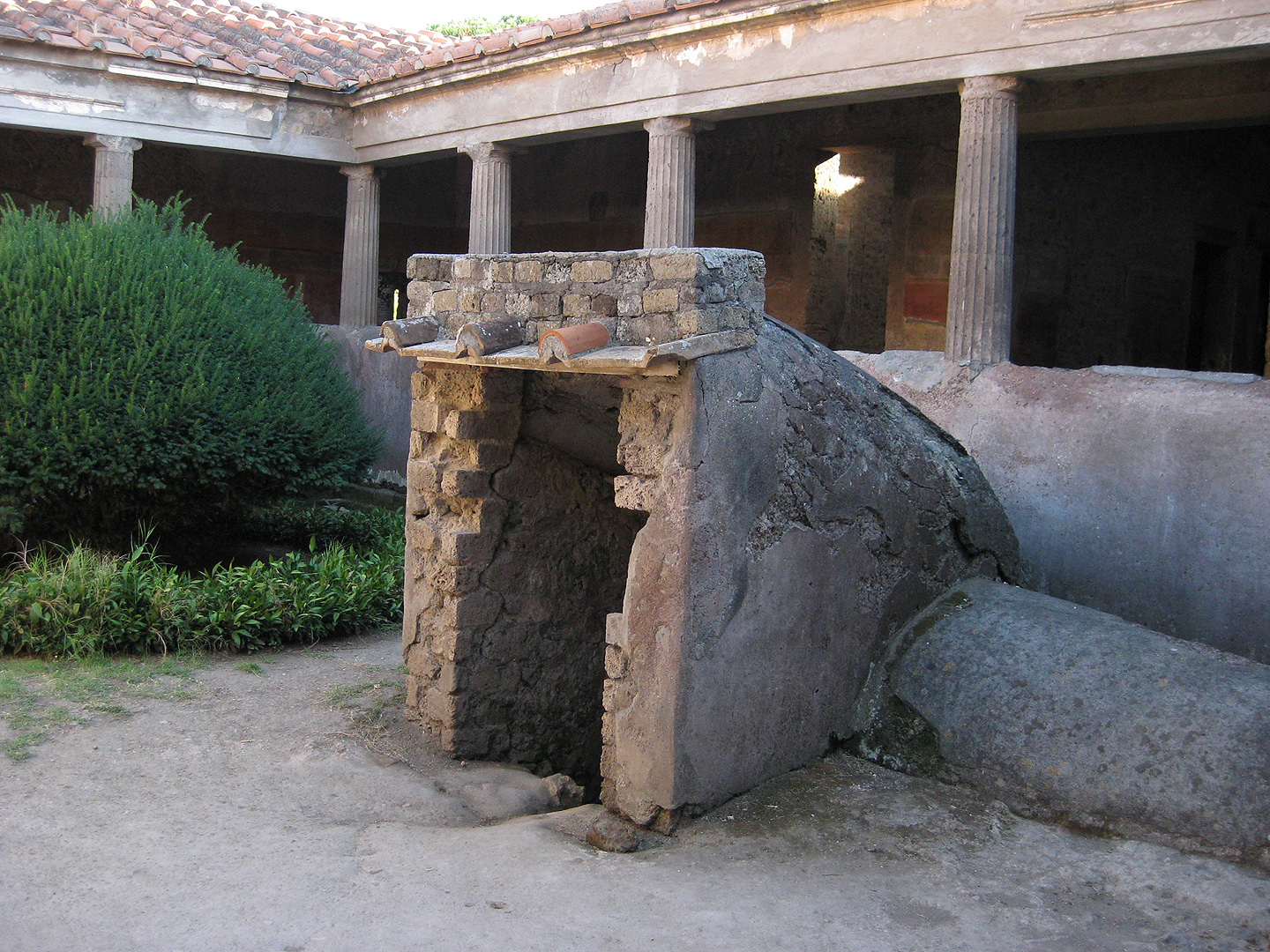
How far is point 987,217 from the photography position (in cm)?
664

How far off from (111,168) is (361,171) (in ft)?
7.82

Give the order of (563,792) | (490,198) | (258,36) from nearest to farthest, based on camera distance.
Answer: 1. (563,792)
2. (490,198)
3. (258,36)

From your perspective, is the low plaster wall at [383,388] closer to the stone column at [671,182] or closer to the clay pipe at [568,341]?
the stone column at [671,182]

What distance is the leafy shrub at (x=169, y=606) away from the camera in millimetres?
5926

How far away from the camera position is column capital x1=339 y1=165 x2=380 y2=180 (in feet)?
38.0

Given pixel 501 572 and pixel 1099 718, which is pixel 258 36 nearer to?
pixel 501 572

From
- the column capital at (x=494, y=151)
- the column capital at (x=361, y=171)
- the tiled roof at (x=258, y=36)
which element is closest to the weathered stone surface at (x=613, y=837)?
the tiled roof at (x=258, y=36)

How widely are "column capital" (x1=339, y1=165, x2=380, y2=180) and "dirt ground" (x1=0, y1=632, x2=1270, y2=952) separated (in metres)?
7.83

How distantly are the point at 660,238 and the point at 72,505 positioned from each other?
14.5 feet

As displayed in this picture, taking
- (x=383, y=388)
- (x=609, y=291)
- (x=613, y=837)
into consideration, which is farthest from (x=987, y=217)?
(x=383, y=388)

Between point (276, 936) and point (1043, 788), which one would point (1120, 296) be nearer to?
point (1043, 788)

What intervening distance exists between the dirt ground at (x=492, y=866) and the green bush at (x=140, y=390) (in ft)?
7.75

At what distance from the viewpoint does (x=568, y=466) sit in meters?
5.33

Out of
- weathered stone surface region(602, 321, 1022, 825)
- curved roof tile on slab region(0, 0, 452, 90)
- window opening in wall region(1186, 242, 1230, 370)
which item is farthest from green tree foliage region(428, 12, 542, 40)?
weathered stone surface region(602, 321, 1022, 825)
